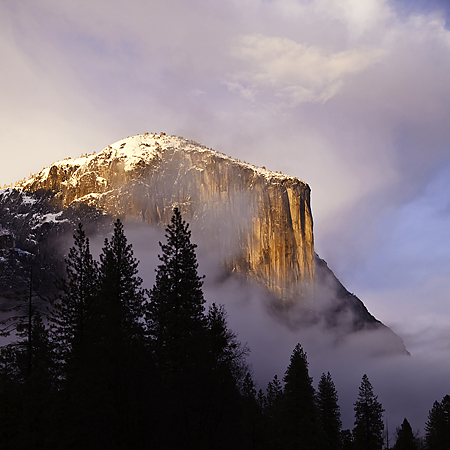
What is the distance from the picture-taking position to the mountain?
6353 inches

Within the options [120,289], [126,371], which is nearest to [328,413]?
[120,289]

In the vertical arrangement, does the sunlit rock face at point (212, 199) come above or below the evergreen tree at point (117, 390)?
above

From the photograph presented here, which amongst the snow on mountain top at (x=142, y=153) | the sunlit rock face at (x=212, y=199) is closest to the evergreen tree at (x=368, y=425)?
the sunlit rock face at (x=212, y=199)

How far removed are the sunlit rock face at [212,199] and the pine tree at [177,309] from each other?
4872 inches

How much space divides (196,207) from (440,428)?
361 feet

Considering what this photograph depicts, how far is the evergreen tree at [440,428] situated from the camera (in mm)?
61719

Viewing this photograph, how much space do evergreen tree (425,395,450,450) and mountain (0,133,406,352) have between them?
3718 inches

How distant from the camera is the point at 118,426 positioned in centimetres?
2272

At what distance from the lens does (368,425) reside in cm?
5756

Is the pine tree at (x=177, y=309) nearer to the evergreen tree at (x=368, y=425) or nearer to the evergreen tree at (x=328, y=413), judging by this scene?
the evergreen tree at (x=368, y=425)

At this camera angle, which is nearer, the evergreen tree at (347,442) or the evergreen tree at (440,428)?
the evergreen tree at (440,428)

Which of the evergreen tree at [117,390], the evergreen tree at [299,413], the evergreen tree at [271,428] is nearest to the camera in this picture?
the evergreen tree at [117,390]

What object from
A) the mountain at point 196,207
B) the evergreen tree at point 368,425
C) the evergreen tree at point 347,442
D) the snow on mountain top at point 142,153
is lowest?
the evergreen tree at point 347,442

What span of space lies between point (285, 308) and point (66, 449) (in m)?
142
